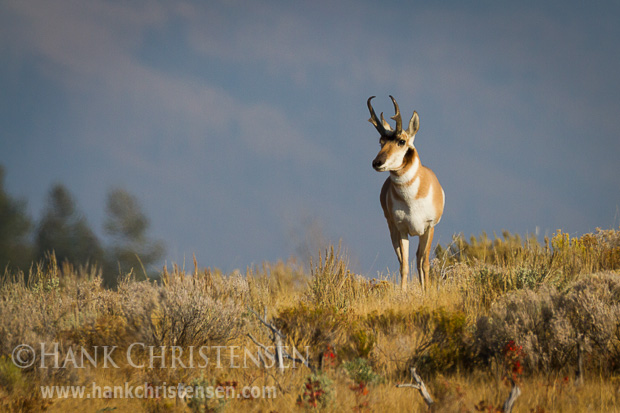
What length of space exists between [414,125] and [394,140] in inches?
18.2

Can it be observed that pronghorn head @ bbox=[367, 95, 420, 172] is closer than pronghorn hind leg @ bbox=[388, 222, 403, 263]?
Yes

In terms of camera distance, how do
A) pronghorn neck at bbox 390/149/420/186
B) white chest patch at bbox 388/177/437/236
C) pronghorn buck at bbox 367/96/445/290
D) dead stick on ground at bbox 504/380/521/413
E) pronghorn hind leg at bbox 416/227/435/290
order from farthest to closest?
pronghorn hind leg at bbox 416/227/435/290 → white chest patch at bbox 388/177/437/236 → pronghorn neck at bbox 390/149/420/186 → pronghorn buck at bbox 367/96/445/290 → dead stick on ground at bbox 504/380/521/413

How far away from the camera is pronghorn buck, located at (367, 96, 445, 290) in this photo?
934 centimetres

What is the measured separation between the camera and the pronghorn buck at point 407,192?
30.6 feet

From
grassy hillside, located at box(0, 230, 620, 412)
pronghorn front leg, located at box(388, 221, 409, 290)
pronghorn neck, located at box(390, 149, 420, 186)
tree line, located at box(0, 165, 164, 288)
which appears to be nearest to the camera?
grassy hillside, located at box(0, 230, 620, 412)

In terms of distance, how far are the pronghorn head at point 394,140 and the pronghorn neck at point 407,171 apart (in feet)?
0.21

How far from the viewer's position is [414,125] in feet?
31.2

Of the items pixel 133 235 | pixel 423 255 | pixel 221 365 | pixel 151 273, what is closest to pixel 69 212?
pixel 133 235

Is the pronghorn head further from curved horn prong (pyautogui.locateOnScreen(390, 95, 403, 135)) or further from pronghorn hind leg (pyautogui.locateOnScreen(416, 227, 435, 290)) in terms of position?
pronghorn hind leg (pyautogui.locateOnScreen(416, 227, 435, 290))

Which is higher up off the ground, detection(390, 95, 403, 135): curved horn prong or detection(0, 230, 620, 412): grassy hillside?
detection(390, 95, 403, 135): curved horn prong

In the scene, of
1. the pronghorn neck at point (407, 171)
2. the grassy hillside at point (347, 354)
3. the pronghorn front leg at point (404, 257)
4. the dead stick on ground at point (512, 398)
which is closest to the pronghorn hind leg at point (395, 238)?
the pronghorn front leg at point (404, 257)

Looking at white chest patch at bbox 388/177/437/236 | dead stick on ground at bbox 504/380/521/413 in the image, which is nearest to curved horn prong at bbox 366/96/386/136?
white chest patch at bbox 388/177/437/236

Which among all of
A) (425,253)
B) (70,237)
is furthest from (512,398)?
(70,237)

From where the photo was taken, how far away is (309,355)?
614 cm
